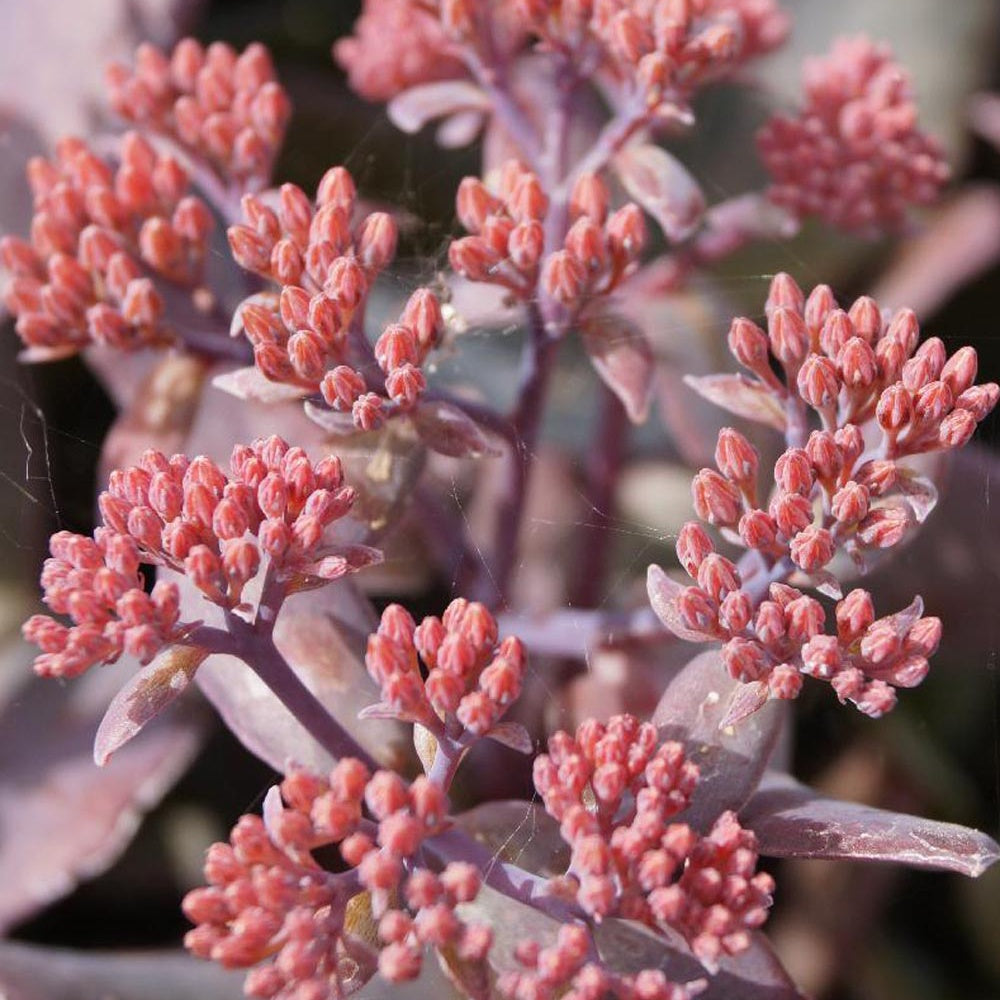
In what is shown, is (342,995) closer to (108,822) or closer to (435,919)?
(435,919)

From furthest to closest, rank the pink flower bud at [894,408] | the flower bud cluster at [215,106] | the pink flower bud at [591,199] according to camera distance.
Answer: the flower bud cluster at [215,106] → the pink flower bud at [591,199] → the pink flower bud at [894,408]

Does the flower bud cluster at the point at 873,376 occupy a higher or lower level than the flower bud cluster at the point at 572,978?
higher

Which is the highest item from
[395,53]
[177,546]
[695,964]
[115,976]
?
[395,53]

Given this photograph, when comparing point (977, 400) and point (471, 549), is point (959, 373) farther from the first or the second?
point (471, 549)

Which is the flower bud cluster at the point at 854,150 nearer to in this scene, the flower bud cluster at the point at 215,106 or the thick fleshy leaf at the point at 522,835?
the flower bud cluster at the point at 215,106

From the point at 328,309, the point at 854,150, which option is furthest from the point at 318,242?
the point at 854,150

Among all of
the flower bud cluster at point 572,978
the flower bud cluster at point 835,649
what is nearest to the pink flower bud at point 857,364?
the flower bud cluster at point 835,649

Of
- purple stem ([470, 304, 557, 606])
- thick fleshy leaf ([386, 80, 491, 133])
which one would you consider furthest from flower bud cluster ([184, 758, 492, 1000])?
thick fleshy leaf ([386, 80, 491, 133])

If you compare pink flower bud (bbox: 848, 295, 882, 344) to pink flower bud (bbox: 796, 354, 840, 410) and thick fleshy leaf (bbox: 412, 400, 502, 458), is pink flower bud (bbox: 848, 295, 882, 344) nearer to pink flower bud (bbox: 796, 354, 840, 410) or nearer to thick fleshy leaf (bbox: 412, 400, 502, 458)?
pink flower bud (bbox: 796, 354, 840, 410)

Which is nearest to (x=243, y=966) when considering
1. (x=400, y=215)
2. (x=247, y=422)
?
(x=247, y=422)
